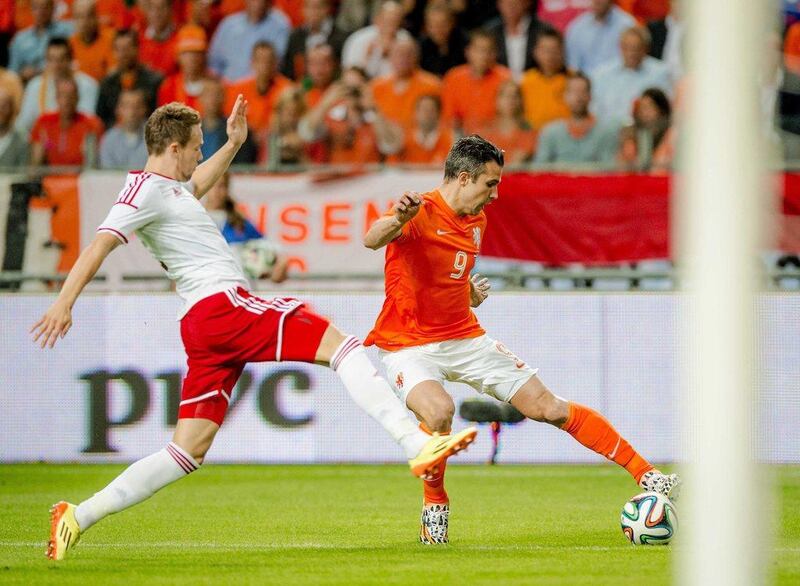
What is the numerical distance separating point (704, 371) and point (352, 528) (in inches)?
200

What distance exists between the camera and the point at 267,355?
6590 millimetres

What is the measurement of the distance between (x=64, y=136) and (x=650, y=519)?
8963 millimetres

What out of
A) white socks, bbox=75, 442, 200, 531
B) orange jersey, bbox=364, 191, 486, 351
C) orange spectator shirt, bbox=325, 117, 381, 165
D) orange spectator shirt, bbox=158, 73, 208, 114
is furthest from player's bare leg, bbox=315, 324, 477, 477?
orange spectator shirt, bbox=158, 73, 208, 114

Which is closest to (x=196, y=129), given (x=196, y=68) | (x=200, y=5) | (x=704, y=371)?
(x=704, y=371)

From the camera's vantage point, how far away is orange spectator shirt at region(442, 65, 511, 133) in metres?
14.1

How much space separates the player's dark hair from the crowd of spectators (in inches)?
213

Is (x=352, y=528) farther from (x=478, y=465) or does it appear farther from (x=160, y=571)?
(x=478, y=465)

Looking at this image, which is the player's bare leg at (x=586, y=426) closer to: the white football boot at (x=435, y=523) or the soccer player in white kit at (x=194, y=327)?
the white football boot at (x=435, y=523)

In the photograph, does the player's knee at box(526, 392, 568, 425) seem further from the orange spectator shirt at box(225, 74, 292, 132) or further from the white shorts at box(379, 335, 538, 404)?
the orange spectator shirt at box(225, 74, 292, 132)

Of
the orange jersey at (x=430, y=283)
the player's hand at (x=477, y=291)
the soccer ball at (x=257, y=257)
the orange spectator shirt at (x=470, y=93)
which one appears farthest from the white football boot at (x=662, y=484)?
the orange spectator shirt at (x=470, y=93)

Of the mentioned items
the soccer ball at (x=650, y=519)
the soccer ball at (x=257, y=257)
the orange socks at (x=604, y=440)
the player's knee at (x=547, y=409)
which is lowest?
the soccer ball at (x=650, y=519)

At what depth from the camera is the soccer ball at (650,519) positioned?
707cm

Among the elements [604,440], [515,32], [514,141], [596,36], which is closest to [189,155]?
[604,440]

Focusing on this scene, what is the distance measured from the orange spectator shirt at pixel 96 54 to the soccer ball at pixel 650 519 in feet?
33.9
